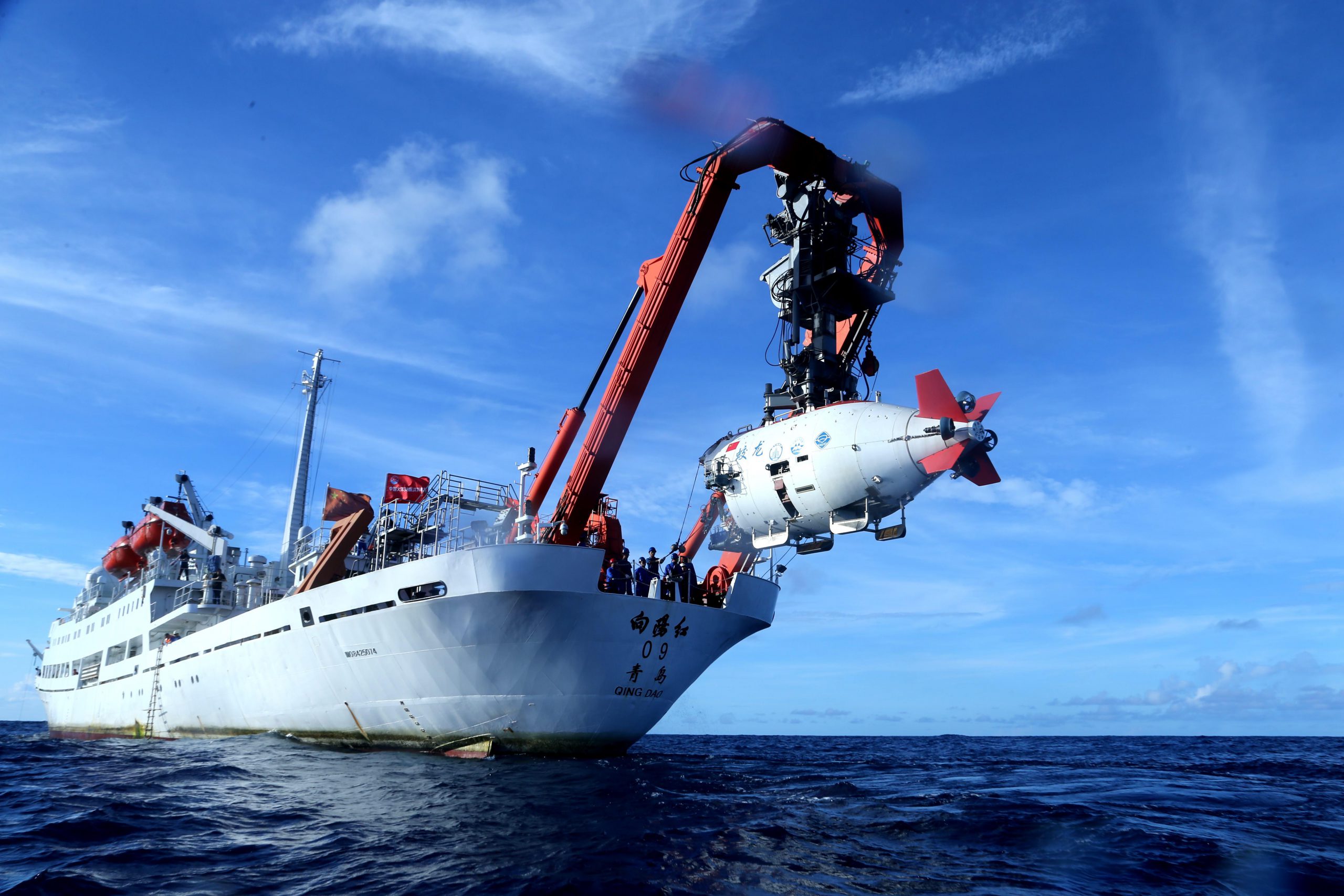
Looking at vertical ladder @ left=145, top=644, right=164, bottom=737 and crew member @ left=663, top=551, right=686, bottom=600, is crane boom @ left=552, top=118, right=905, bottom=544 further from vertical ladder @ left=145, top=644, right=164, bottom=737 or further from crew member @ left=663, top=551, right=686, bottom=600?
vertical ladder @ left=145, top=644, right=164, bottom=737

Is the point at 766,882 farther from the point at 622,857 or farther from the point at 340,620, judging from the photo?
the point at 340,620

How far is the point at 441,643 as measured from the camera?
20.6 m

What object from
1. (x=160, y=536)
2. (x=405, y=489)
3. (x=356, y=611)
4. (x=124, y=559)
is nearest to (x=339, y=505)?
(x=405, y=489)

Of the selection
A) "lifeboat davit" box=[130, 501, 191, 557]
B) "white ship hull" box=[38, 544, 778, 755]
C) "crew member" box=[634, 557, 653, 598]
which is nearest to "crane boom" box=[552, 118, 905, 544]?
"crew member" box=[634, 557, 653, 598]

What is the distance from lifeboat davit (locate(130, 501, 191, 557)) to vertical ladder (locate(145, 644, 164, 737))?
858 centimetres

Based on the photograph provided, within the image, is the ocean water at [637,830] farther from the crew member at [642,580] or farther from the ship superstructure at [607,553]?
the crew member at [642,580]

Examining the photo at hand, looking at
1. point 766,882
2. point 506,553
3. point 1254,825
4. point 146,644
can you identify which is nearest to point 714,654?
point 506,553

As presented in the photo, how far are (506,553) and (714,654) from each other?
8.86 m

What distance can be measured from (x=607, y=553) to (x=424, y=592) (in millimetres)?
6434

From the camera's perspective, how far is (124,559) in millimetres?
48188

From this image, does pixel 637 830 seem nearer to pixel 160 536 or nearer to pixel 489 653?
pixel 489 653

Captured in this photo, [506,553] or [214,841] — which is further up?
[506,553]

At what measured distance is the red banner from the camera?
92.9 feet

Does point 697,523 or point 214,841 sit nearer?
point 214,841
